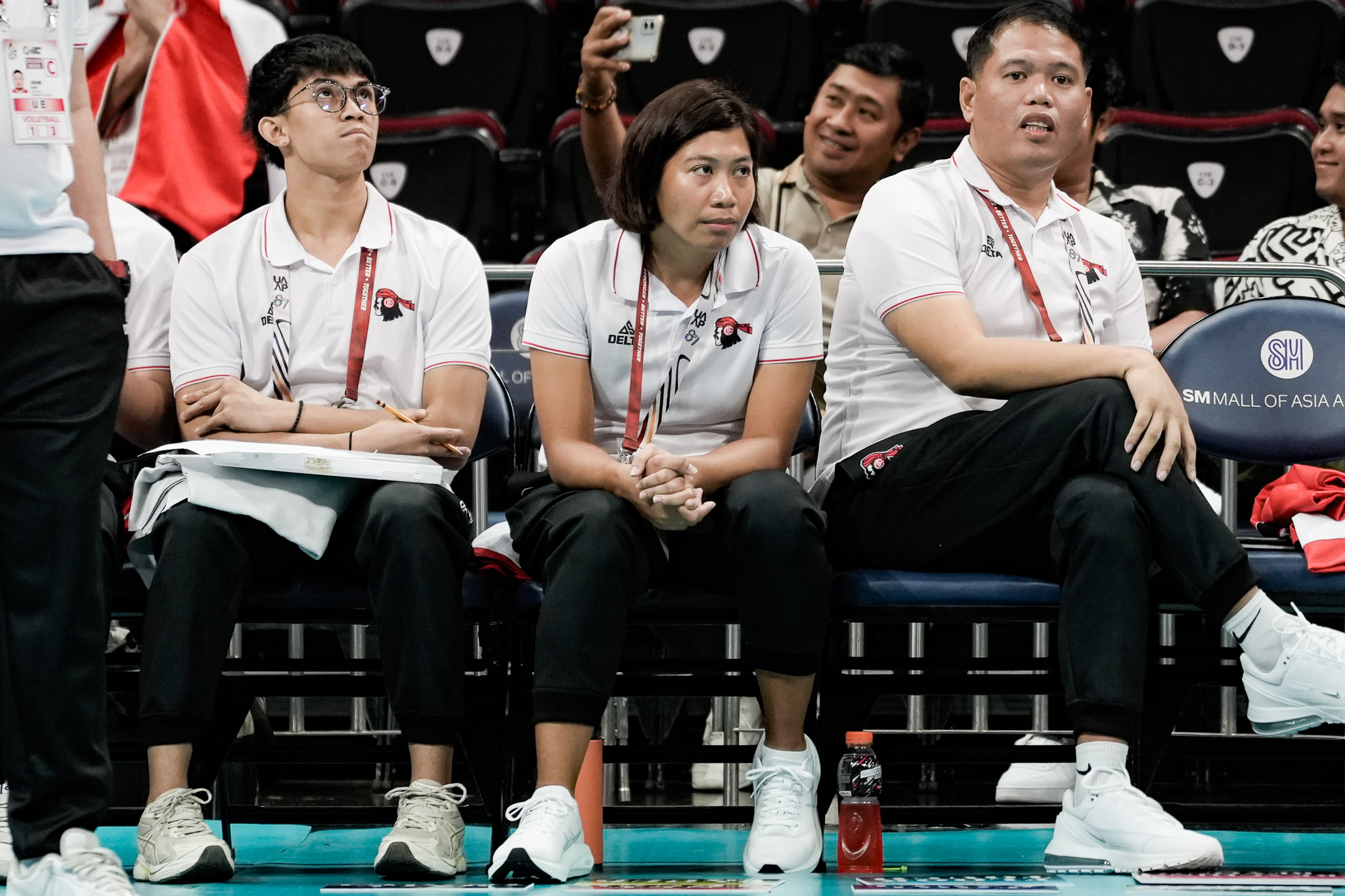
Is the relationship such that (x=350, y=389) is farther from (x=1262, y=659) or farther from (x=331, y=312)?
(x=1262, y=659)

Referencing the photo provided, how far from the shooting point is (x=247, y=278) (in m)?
2.98

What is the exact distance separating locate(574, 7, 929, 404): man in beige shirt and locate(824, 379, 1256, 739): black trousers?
1306 mm

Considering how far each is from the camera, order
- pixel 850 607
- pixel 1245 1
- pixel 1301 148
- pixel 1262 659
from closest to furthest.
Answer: pixel 1262 659, pixel 850 607, pixel 1301 148, pixel 1245 1

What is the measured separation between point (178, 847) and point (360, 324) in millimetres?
1027

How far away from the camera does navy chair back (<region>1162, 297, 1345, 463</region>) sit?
9.98 ft

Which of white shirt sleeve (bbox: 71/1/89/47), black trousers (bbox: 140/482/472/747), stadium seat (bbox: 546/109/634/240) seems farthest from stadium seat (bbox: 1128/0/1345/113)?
white shirt sleeve (bbox: 71/1/89/47)

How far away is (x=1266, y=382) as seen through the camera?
3.06 m

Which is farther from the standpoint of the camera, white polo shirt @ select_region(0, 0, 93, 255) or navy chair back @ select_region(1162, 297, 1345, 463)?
navy chair back @ select_region(1162, 297, 1345, 463)

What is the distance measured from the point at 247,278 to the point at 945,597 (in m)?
1.44

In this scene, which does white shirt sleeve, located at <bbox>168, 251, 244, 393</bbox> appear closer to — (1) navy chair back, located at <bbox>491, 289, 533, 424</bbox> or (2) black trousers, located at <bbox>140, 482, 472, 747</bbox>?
(2) black trousers, located at <bbox>140, 482, 472, 747</bbox>

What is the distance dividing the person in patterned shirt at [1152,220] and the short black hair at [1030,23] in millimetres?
824

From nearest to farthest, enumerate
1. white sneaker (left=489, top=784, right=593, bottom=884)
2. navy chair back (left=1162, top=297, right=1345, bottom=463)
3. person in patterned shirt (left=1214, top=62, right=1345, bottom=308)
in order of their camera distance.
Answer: white sneaker (left=489, top=784, right=593, bottom=884) → navy chair back (left=1162, top=297, right=1345, bottom=463) → person in patterned shirt (left=1214, top=62, right=1345, bottom=308)

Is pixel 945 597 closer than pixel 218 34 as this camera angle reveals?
Yes

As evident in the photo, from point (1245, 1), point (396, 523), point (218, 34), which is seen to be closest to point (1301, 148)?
point (1245, 1)
